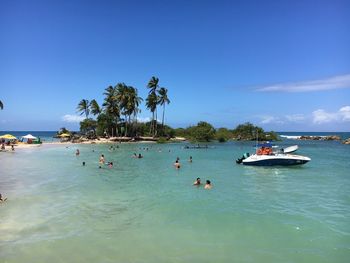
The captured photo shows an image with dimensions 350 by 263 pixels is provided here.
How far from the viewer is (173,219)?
59.6 feet

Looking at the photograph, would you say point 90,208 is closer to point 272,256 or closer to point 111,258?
point 111,258

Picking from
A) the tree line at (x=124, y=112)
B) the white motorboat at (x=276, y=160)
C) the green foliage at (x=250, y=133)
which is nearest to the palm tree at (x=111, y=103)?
the tree line at (x=124, y=112)

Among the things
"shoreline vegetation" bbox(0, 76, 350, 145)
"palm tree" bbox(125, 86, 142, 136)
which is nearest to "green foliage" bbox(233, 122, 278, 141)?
"shoreline vegetation" bbox(0, 76, 350, 145)

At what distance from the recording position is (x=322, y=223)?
17.5 meters

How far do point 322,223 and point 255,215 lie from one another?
3214 millimetres

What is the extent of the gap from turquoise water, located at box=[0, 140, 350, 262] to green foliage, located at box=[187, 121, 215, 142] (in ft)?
208

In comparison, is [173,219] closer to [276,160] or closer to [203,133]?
[276,160]

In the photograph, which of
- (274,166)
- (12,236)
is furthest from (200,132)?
(12,236)

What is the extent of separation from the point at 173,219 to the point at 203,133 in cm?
7785

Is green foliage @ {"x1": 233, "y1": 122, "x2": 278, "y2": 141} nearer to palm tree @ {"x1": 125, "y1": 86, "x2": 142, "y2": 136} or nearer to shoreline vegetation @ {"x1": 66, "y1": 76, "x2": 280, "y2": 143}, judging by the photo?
shoreline vegetation @ {"x1": 66, "y1": 76, "x2": 280, "y2": 143}

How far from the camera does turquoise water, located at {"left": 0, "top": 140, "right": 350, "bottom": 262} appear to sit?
1360cm

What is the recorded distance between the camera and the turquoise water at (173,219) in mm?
13602

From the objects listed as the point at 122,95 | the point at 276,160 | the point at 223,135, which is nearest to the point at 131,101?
the point at 122,95

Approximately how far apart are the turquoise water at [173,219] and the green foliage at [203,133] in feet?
208
